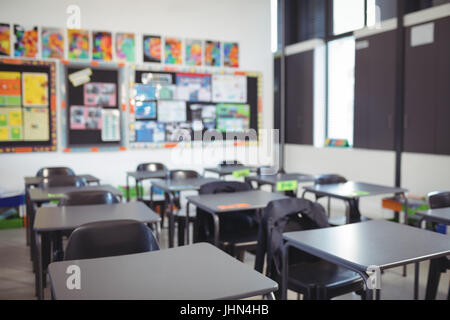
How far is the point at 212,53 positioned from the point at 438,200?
4236mm

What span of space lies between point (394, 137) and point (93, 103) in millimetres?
4040

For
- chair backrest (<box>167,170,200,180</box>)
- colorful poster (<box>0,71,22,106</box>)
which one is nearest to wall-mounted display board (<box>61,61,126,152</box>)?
colorful poster (<box>0,71,22,106</box>)

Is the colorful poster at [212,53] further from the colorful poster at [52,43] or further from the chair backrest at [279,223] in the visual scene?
the chair backrest at [279,223]

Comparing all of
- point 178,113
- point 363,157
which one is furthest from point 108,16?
point 363,157

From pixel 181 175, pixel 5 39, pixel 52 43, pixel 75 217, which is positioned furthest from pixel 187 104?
pixel 75 217

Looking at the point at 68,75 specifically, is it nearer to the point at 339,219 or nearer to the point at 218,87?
the point at 218,87

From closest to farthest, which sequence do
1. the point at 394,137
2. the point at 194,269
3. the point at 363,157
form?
the point at 194,269
the point at 394,137
the point at 363,157

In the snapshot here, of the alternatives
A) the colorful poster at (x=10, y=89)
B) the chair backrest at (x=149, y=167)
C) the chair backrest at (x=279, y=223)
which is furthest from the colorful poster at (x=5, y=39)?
the chair backrest at (x=279, y=223)

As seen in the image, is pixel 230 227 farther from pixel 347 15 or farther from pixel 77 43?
pixel 347 15

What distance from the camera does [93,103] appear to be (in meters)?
5.94

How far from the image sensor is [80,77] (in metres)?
5.83

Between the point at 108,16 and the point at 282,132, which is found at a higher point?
the point at 108,16

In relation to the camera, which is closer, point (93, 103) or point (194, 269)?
point (194, 269)
